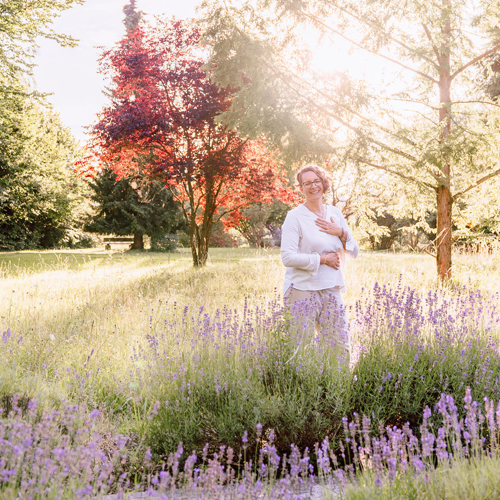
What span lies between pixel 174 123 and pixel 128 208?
605 inches

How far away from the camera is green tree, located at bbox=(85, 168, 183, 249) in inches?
949

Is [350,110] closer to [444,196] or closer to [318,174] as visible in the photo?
[444,196]

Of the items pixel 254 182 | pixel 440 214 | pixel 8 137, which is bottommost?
pixel 440 214

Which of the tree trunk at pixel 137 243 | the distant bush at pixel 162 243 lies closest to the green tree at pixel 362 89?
the distant bush at pixel 162 243

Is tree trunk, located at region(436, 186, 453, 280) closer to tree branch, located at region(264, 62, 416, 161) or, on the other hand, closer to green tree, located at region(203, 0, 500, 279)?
green tree, located at region(203, 0, 500, 279)

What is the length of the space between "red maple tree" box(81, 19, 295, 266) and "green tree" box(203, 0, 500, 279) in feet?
7.43

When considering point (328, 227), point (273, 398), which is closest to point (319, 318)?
point (328, 227)

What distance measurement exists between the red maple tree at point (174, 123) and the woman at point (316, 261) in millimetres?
5848

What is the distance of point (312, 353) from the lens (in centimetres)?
324

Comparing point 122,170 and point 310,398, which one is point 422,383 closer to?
point 310,398

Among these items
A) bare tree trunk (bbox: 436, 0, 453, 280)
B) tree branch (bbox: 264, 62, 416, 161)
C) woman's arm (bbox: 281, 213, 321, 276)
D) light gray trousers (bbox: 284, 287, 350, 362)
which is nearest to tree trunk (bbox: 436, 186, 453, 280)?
bare tree trunk (bbox: 436, 0, 453, 280)

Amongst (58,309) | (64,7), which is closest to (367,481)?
(58,309)

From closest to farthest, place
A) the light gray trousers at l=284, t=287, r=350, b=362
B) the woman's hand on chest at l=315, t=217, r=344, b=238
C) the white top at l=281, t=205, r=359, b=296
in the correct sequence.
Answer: the light gray trousers at l=284, t=287, r=350, b=362, the white top at l=281, t=205, r=359, b=296, the woman's hand on chest at l=315, t=217, r=344, b=238

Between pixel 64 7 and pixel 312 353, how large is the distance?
16.0 metres
